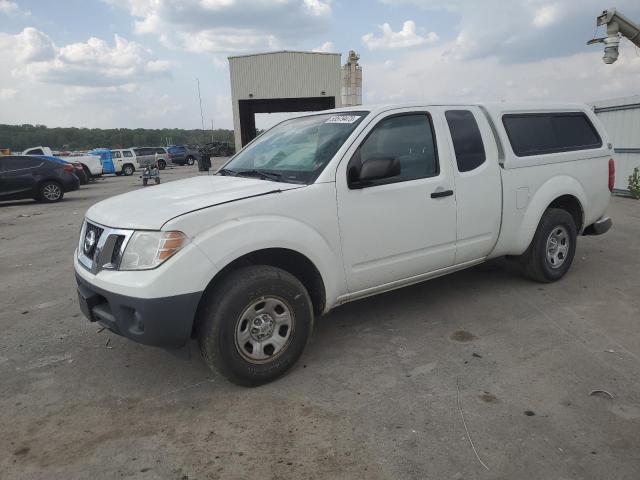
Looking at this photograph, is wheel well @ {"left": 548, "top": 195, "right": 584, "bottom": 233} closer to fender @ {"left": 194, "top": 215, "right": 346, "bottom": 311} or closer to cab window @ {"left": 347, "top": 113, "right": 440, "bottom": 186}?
cab window @ {"left": 347, "top": 113, "right": 440, "bottom": 186}

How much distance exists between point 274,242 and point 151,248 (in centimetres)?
74

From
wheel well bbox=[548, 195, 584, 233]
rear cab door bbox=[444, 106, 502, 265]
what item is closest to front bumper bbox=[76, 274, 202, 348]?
rear cab door bbox=[444, 106, 502, 265]

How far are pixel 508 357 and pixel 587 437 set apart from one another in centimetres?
94

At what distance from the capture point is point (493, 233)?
14.5 ft

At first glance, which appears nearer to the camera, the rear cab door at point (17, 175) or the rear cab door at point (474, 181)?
the rear cab door at point (474, 181)

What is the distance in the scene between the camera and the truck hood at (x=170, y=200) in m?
2.95

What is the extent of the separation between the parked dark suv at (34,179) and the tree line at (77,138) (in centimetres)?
4509

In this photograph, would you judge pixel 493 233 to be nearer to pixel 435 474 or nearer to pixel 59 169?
pixel 435 474

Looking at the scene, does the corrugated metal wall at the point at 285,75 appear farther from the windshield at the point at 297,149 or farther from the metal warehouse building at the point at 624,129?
the windshield at the point at 297,149

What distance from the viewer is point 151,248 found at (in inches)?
112

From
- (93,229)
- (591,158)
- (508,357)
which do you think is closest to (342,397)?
(508,357)

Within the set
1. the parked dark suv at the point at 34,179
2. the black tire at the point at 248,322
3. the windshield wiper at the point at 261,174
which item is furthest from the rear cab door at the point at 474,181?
the parked dark suv at the point at 34,179

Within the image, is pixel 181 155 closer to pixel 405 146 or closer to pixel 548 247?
pixel 548 247

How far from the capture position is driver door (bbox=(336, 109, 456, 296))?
3.52 metres
